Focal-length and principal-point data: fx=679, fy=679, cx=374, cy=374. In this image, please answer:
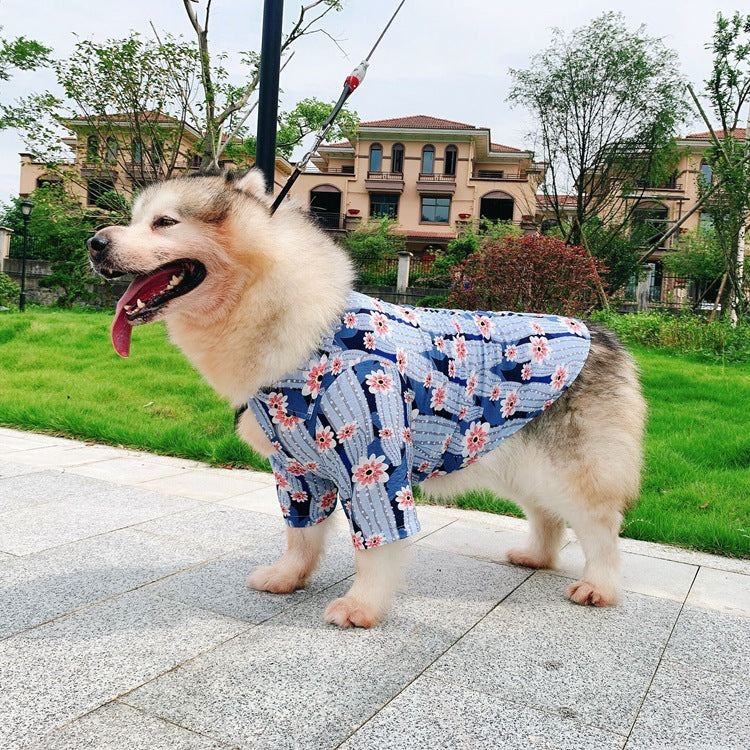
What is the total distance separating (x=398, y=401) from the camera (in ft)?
7.82

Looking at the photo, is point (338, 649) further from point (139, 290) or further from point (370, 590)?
point (139, 290)

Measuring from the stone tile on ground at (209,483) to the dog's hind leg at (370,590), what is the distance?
182 cm

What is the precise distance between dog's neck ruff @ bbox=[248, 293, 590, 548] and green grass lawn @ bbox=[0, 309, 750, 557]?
1.57 metres

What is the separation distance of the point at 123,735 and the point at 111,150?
641 inches

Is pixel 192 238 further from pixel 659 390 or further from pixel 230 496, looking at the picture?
pixel 659 390

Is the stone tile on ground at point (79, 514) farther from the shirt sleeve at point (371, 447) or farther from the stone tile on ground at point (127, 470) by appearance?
the shirt sleeve at point (371, 447)

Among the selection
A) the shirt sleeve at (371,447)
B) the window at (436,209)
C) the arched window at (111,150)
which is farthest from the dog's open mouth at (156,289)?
the window at (436,209)

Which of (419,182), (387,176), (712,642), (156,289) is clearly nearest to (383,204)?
(387,176)

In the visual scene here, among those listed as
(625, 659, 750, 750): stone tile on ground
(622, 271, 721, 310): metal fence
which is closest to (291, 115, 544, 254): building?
(622, 271, 721, 310): metal fence

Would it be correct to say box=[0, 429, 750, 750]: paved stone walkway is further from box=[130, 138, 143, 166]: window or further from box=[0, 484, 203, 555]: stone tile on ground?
box=[130, 138, 143, 166]: window

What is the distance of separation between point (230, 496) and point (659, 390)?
5053mm

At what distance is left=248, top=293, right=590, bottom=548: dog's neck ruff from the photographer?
2.33m

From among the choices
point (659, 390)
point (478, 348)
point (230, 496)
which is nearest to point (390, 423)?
point (478, 348)

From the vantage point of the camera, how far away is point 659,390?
7.28 m
